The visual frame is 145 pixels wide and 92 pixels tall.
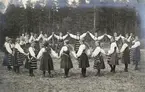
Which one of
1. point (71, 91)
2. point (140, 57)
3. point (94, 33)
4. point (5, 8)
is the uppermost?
point (5, 8)

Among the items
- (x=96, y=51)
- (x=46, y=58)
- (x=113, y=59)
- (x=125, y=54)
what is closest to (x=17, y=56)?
(x=46, y=58)

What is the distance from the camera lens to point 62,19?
3463mm

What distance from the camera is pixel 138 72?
3.63 meters

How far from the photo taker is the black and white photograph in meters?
3.45

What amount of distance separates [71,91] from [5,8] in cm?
100

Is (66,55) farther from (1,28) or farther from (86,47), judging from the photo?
(1,28)

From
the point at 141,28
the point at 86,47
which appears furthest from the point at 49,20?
the point at 141,28

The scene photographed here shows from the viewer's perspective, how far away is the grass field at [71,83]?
11.2ft

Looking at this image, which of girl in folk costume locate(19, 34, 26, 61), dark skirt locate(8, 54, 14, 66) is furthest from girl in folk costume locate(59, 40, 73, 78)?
dark skirt locate(8, 54, 14, 66)

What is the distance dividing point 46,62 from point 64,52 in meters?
0.21

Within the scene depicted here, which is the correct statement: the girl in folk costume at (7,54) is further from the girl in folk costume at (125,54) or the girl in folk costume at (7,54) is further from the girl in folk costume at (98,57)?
the girl in folk costume at (125,54)

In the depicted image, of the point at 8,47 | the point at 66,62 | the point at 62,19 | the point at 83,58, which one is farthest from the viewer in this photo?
the point at 83,58

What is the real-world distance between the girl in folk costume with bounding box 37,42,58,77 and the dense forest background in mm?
282

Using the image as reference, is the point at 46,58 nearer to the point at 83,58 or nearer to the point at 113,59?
the point at 83,58
